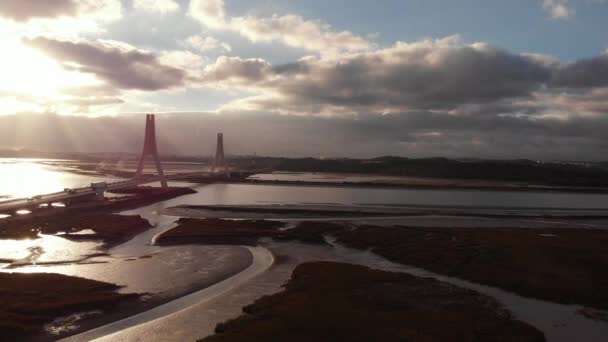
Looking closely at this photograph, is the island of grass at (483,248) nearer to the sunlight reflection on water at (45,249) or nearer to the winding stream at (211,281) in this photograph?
the winding stream at (211,281)

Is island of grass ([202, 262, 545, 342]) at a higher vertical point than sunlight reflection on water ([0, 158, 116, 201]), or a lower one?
lower

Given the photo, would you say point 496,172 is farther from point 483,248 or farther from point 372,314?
point 372,314

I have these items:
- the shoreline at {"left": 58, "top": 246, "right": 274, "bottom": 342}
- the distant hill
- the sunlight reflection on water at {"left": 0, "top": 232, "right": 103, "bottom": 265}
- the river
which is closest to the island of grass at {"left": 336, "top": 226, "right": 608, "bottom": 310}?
the river

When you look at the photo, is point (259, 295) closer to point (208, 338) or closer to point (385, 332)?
point (208, 338)

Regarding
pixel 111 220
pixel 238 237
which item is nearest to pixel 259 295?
pixel 238 237

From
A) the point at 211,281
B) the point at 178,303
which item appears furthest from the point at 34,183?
the point at 178,303

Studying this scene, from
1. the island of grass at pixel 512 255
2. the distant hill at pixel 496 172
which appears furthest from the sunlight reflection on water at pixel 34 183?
the distant hill at pixel 496 172

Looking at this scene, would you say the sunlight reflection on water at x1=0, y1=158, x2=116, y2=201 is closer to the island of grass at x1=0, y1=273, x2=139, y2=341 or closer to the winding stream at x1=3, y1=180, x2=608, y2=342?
the winding stream at x1=3, y1=180, x2=608, y2=342
